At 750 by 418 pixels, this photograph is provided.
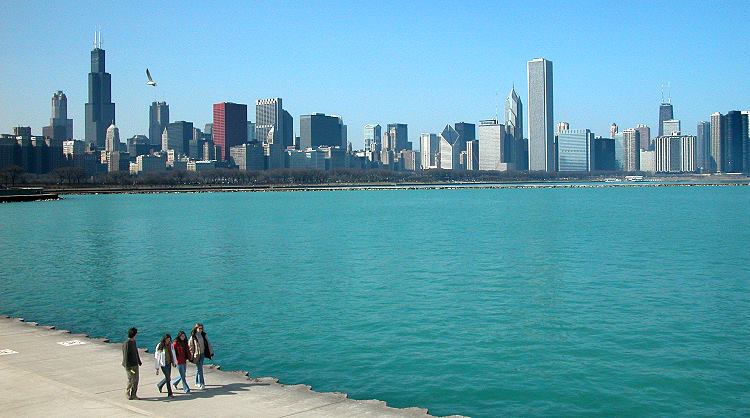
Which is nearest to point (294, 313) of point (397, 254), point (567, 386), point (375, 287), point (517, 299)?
point (375, 287)

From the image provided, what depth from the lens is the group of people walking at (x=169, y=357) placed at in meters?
15.6

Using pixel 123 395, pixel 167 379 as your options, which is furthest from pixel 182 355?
pixel 123 395

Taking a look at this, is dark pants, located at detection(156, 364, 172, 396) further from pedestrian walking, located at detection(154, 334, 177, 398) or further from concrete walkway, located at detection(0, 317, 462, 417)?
concrete walkway, located at detection(0, 317, 462, 417)

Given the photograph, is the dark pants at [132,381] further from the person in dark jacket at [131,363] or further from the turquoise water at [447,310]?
the turquoise water at [447,310]

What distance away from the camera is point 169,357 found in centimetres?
1589

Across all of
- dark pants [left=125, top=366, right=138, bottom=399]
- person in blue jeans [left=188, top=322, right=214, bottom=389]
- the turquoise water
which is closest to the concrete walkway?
dark pants [left=125, top=366, right=138, bottom=399]

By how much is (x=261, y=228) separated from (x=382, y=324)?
5326cm

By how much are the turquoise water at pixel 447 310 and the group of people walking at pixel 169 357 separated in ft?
A: 13.9

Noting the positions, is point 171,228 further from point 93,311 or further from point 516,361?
point 516,361

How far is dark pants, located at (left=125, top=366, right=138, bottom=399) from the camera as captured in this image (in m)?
15.6

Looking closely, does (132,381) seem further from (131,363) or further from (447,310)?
(447,310)

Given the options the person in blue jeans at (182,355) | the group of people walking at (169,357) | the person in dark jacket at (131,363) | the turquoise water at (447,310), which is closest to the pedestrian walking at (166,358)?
the group of people walking at (169,357)

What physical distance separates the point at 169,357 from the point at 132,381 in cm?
87

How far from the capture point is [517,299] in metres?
32.7
